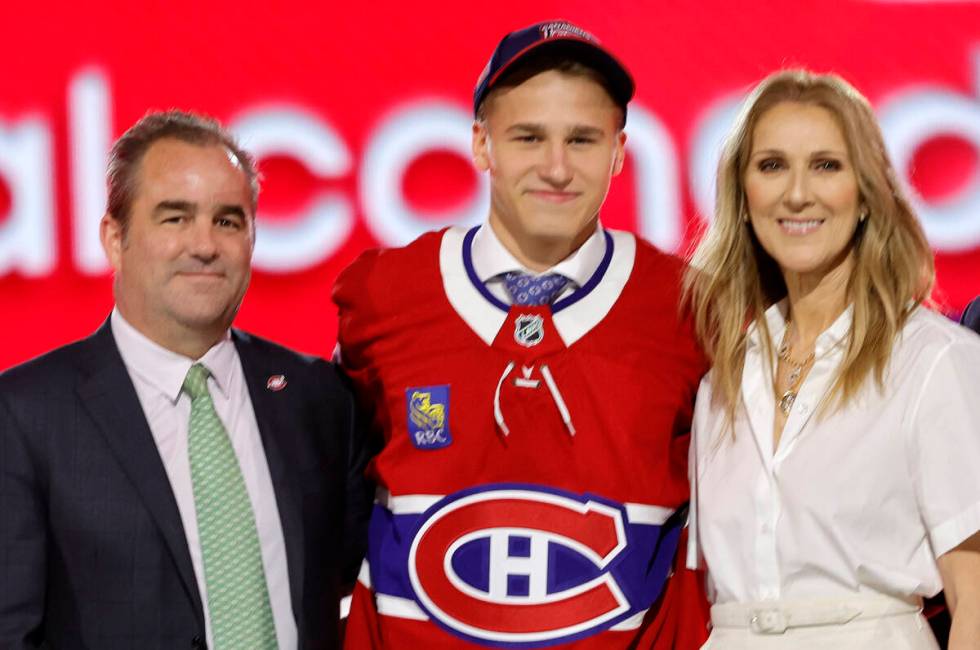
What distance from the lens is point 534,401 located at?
2.41 m

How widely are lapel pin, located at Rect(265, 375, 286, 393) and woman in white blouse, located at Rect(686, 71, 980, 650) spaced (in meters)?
0.73

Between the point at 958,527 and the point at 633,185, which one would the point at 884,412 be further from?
the point at 633,185

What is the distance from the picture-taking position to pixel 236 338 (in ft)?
8.59

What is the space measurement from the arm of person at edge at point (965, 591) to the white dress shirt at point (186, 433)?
41.9 inches

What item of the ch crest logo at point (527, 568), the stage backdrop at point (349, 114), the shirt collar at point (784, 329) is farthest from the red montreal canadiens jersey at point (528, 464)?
the stage backdrop at point (349, 114)

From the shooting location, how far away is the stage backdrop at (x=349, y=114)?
4219mm

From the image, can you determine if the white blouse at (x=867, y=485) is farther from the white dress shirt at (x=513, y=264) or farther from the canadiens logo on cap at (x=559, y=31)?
the canadiens logo on cap at (x=559, y=31)

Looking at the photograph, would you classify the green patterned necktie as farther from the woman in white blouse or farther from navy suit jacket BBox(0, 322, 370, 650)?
the woman in white blouse

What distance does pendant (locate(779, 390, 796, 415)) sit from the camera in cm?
236

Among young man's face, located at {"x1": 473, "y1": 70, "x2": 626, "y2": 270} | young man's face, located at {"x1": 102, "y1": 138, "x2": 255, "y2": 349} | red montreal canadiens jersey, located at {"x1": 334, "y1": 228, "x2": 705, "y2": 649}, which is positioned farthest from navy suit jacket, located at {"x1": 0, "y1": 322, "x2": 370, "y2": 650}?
young man's face, located at {"x1": 473, "y1": 70, "x2": 626, "y2": 270}

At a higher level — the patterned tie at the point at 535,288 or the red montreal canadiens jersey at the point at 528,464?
the patterned tie at the point at 535,288

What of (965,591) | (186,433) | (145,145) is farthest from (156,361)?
(965,591)

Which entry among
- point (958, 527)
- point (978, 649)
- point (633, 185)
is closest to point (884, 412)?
point (958, 527)

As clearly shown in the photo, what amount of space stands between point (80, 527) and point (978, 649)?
1.40m
